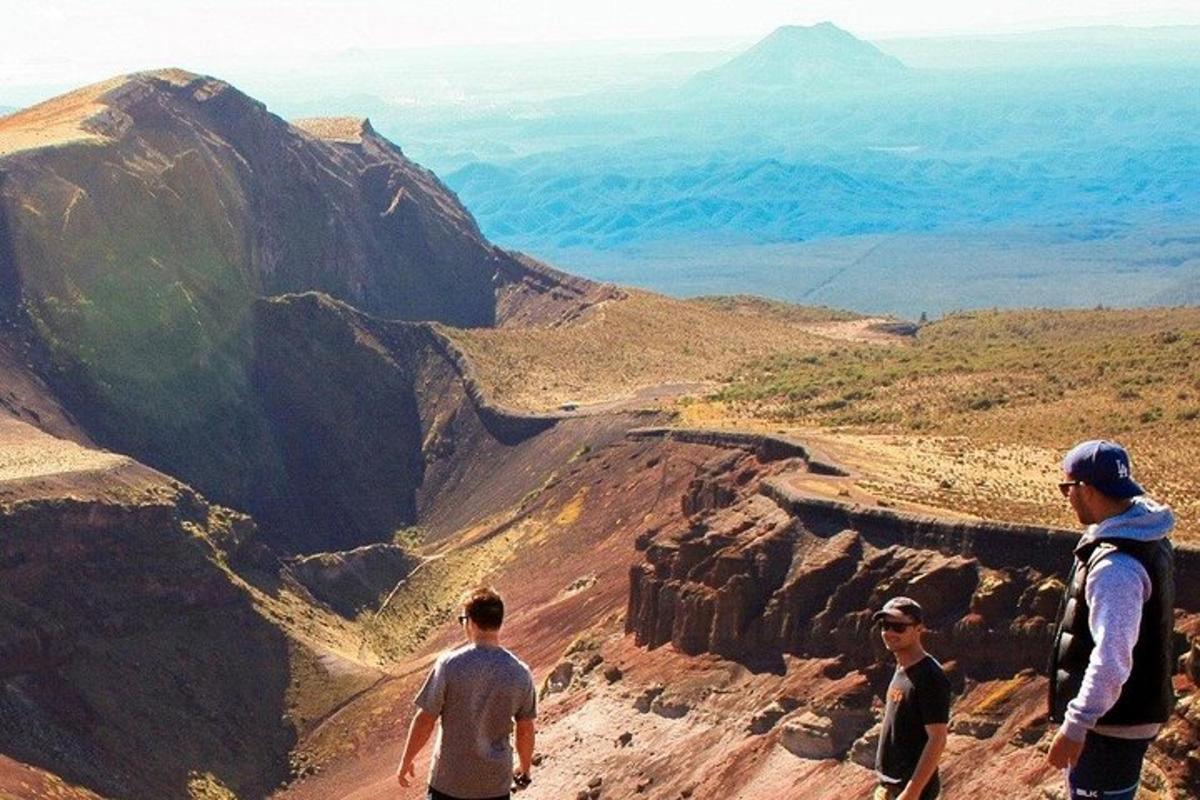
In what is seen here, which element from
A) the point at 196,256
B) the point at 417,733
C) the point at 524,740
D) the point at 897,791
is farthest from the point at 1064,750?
the point at 196,256

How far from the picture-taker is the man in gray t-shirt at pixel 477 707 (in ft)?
43.4

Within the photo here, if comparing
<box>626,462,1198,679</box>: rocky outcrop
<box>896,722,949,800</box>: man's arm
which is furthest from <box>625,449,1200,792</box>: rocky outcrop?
<box>896,722,949,800</box>: man's arm

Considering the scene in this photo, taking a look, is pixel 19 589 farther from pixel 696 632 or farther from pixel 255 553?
pixel 696 632

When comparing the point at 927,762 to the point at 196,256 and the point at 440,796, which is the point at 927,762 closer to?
the point at 440,796

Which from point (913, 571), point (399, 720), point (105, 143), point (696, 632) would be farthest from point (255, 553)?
point (105, 143)

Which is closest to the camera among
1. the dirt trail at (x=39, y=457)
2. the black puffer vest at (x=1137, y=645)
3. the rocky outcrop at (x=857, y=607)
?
the black puffer vest at (x=1137, y=645)

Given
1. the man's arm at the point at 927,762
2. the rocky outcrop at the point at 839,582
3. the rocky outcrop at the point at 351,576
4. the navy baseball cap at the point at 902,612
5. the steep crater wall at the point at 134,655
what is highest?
the navy baseball cap at the point at 902,612

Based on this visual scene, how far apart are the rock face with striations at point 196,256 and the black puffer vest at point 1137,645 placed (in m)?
65.7

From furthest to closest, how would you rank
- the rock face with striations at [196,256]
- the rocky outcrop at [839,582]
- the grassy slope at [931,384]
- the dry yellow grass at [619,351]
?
the dry yellow grass at [619,351]
the rock face with striations at [196,256]
the grassy slope at [931,384]
the rocky outcrop at [839,582]

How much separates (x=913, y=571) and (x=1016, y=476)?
10.6 metres

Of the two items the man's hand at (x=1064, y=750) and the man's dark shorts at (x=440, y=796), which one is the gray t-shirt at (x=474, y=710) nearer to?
the man's dark shorts at (x=440, y=796)

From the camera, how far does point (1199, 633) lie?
31.0 metres

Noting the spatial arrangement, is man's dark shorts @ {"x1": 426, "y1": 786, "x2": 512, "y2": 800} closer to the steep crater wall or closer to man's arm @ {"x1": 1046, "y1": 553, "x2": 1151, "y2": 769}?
man's arm @ {"x1": 1046, "y1": 553, "x2": 1151, "y2": 769}

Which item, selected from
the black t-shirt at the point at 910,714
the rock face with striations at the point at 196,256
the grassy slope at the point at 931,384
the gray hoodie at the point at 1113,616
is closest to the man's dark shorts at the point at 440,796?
the black t-shirt at the point at 910,714
